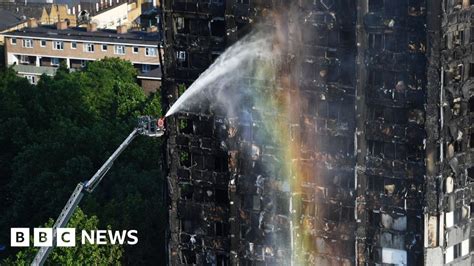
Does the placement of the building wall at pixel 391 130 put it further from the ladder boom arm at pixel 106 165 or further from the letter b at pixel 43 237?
the letter b at pixel 43 237

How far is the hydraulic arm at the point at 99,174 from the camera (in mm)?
166125

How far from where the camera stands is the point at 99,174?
168m

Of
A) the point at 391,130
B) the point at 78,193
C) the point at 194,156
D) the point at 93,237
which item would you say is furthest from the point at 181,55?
the point at 93,237

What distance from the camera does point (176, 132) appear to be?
16362 cm

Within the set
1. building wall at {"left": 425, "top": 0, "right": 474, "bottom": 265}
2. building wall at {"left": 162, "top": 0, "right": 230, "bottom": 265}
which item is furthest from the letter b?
building wall at {"left": 425, "top": 0, "right": 474, "bottom": 265}

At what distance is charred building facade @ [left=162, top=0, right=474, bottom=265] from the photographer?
149125 millimetres

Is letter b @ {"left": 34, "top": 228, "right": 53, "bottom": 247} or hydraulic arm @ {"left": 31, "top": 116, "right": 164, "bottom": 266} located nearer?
hydraulic arm @ {"left": 31, "top": 116, "right": 164, "bottom": 266}

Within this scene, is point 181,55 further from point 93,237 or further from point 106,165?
point 93,237

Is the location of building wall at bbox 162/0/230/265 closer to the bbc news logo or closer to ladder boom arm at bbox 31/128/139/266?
ladder boom arm at bbox 31/128/139/266

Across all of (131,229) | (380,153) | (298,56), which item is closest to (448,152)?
(380,153)

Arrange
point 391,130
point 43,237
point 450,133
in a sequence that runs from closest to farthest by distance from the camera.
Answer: point 450,133 < point 391,130 < point 43,237

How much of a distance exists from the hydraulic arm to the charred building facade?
347cm

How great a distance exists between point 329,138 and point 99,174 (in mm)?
26125

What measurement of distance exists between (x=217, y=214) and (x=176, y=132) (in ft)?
28.7
